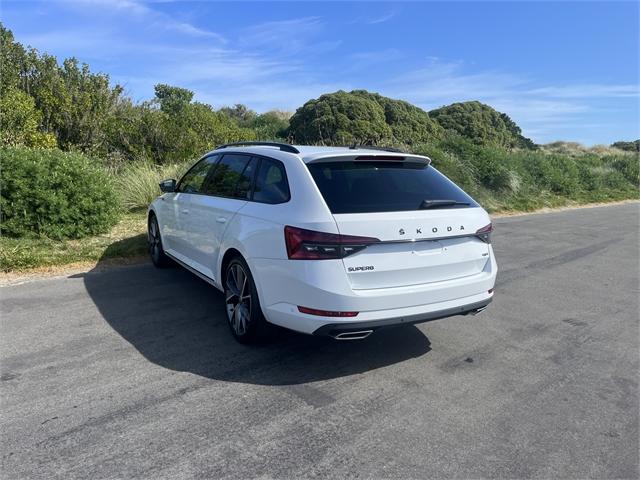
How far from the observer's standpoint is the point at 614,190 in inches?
1009

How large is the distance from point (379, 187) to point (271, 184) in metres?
0.91

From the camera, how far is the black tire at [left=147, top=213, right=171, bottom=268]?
22.3 feet

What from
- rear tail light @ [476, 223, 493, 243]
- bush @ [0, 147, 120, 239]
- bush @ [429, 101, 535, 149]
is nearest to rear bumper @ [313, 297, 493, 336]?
rear tail light @ [476, 223, 493, 243]

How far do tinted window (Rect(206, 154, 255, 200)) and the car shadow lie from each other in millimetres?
1241

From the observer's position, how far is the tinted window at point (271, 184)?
159 inches

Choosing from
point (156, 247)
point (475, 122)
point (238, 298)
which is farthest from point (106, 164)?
point (475, 122)

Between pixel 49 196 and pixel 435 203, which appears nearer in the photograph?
pixel 435 203

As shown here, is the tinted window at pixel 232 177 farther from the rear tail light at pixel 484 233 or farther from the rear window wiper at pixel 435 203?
the rear tail light at pixel 484 233

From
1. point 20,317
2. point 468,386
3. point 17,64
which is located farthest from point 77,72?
point 468,386

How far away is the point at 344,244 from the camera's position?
11.6 ft

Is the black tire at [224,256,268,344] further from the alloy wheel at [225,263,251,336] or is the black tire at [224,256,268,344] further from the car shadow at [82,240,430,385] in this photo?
the car shadow at [82,240,430,385]

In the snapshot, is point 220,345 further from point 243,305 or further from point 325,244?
point 325,244

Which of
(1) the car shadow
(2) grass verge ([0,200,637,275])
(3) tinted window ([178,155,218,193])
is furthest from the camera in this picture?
(2) grass verge ([0,200,637,275])

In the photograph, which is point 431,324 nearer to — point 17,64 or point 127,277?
point 127,277
